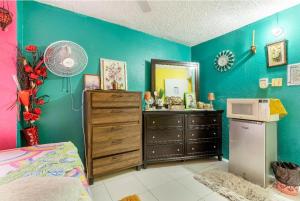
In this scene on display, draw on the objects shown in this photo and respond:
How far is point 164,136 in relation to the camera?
2508mm

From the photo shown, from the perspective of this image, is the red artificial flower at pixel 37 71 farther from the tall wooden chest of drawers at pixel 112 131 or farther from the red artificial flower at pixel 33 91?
the tall wooden chest of drawers at pixel 112 131

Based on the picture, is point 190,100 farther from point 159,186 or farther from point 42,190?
point 42,190

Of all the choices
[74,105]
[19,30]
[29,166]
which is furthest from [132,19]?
[29,166]

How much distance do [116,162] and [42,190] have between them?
159 cm

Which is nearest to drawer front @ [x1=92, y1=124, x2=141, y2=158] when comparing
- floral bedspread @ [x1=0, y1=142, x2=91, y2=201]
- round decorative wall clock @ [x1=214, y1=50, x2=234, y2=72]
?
floral bedspread @ [x1=0, y1=142, x2=91, y2=201]

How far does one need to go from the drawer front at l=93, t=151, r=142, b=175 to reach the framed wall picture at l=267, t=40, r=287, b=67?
254 centimetres

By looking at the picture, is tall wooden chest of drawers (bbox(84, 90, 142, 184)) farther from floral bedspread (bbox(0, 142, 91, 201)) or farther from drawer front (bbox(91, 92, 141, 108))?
floral bedspread (bbox(0, 142, 91, 201))

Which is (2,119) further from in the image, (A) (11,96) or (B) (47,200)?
(B) (47,200)

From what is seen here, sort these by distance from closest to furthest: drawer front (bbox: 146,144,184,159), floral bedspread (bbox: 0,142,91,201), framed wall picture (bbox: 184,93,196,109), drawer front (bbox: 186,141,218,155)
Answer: floral bedspread (bbox: 0,142,91,201)
drawer front (bbox: 146,144,184,159)
drawer front (bbox: 186,141,218,155)
framed wall picture (bbox: 184,93,196,109)

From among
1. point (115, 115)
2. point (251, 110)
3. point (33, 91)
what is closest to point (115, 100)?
point (115, 115)

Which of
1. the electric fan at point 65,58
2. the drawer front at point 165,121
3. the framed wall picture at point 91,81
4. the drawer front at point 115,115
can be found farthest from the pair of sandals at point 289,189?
the electric fan at point 65,58

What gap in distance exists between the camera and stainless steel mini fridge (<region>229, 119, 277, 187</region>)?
1.91 meters

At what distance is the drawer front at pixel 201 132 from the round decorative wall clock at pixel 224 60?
47.9 inches

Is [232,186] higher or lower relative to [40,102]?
lower
